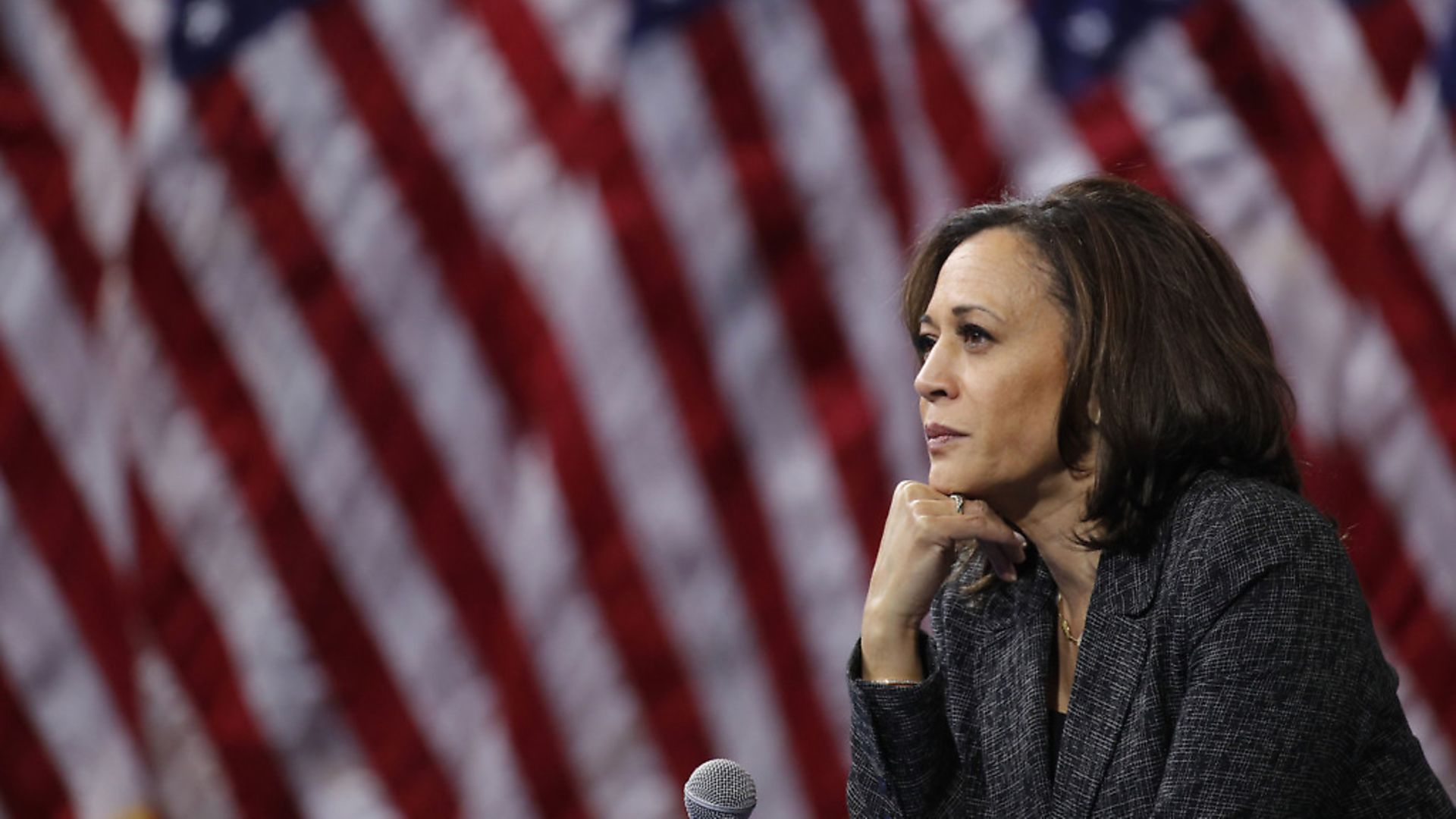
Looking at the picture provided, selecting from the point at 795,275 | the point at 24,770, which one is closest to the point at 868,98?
the point at 795,275

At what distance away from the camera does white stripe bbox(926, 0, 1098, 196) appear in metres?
2.53

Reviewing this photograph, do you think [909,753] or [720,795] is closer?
[720,795]

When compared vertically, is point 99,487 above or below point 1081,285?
above

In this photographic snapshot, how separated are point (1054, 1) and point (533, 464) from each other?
1142mm

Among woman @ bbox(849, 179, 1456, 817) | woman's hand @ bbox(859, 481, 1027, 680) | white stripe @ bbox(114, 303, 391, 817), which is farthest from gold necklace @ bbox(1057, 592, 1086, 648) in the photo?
white stripe @ bbox(114, 303, 391, 817)

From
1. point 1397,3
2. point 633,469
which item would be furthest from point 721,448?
point 1397,3

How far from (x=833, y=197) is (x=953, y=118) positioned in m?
0.24

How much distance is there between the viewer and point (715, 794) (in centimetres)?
146

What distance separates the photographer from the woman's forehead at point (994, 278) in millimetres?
1716

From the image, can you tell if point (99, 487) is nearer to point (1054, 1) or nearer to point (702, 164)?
point (702, 164)

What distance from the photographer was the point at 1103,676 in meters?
1.62

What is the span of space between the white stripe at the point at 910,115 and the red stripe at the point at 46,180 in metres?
1.34

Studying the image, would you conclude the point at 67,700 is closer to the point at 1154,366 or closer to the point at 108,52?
the point at 108,52

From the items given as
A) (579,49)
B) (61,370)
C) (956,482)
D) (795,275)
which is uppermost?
(579,49)
